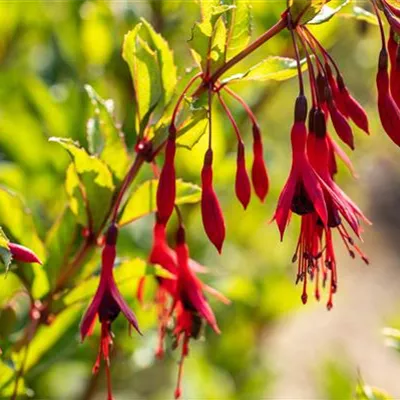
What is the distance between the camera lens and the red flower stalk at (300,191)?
1.33 metres

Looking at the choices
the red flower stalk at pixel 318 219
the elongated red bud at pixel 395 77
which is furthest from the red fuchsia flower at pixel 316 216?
the elongated red bud at pixel 395 77

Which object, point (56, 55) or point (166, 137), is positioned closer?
point (166, 137)

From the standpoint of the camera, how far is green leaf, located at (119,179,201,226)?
1.59 metres

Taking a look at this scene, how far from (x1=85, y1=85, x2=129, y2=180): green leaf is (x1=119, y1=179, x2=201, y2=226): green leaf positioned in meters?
0.05

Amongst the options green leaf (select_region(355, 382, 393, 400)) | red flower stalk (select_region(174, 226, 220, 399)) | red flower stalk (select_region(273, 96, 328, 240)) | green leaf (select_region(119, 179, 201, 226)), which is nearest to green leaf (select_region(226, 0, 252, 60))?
red flower stalk (select_region(273, 96, 328, 240))

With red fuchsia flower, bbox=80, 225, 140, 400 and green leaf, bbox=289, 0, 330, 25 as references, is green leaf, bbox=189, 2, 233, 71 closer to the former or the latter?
green leaf, bbox=289, 0, 330, 25

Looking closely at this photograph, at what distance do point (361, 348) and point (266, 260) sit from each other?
417 centimetres

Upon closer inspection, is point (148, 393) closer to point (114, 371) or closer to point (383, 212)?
point (114, 371)

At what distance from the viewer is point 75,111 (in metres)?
2.41

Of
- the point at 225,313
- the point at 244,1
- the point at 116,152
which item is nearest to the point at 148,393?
the point at 225,313

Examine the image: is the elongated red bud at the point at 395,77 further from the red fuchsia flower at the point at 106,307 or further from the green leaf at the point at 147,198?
the red fuchsia flower at the point at 106,307

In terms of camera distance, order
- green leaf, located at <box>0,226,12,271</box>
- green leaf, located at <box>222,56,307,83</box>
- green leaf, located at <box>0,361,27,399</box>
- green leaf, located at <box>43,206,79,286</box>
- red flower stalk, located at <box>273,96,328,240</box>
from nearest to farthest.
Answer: green leaf, located at <box>0,226,12,271</box>, red flower stalk, located at <box>273,96,328,240</box>, green leaf, located at <box>222,56,307,83</box>, green leaf, located at <box>0,361,27,399</box>, green leaf, located at <box>43,206,79,286</box>

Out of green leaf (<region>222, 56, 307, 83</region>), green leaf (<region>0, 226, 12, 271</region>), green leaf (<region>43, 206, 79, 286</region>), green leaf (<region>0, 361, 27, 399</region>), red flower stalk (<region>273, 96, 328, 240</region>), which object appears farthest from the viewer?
green leaf (<region>43, 206, 79, 286</region>)

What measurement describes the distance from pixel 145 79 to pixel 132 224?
1.22 meters
